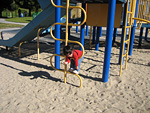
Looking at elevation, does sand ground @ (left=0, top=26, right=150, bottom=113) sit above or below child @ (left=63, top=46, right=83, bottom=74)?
below

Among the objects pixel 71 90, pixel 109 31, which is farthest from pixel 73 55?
pixel 109 31

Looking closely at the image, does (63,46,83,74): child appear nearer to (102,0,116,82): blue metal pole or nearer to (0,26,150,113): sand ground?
(0,26,150,113): sand ground

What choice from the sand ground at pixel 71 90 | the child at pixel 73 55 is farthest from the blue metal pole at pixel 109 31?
the child at pixel 73 55

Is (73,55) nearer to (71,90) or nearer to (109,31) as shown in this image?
(71,90)

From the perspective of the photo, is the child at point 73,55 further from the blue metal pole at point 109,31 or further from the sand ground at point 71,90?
the blue metal pole at point 109,31

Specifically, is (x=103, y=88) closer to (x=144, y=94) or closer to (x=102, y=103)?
(x=102, y=103)

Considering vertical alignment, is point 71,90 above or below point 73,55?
below

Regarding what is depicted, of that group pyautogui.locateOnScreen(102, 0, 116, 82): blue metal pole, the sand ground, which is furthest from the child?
pyautogui.locateOnScreen(102, 0, 116, 82): blue metal pole

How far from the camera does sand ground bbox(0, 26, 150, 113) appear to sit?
9.53 ft

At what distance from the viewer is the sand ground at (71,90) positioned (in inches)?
114

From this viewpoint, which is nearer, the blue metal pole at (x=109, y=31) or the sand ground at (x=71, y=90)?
the sand ground at (x=71, y=90)

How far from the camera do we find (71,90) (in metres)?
3.58

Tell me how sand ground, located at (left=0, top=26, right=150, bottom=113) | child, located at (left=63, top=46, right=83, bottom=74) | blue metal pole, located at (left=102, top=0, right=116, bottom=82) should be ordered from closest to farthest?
sand ground, located at (left=0, top=26, right=150, bottom=113), child, located at (left=63, top=46, right=83, bottom=74), blue metal pole, located at (left=102, top=0, right=116, bottom=82)

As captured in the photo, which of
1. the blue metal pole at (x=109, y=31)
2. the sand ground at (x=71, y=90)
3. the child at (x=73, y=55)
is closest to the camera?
the sand ground at (x=71, y=90)
